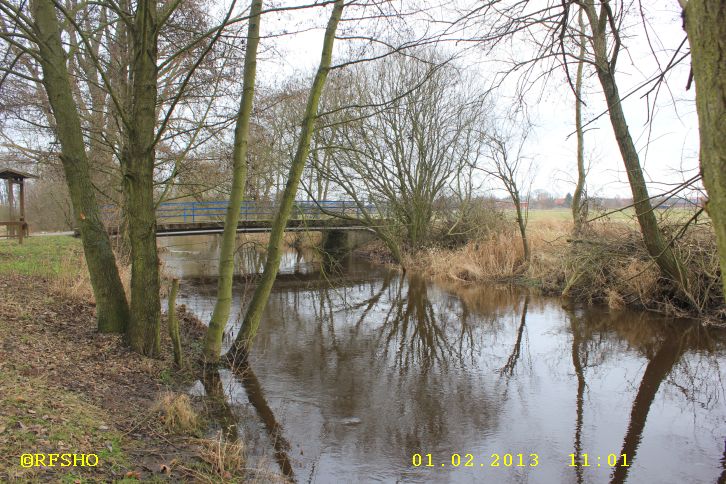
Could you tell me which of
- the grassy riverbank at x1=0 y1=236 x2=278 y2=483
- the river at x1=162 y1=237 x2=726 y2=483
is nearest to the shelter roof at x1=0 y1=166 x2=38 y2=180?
the river at x1=162 y1=237 x2=726 y2=483

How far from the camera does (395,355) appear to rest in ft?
28.3

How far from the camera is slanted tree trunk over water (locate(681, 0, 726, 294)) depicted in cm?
160

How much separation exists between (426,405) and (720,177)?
525cm

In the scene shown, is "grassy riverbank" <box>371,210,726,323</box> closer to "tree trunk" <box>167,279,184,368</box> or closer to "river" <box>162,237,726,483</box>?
"river" <box>162,237,726,483</box>

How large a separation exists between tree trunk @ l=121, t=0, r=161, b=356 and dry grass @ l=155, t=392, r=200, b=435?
1772 millimetres

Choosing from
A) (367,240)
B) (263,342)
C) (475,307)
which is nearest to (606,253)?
(475,307)

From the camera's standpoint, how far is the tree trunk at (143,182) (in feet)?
20.4

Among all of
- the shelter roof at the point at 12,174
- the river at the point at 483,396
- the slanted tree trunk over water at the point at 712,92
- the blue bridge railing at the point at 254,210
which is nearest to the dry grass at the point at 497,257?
the river at the point at 483,396

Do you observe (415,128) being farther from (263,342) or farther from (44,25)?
(44,25)

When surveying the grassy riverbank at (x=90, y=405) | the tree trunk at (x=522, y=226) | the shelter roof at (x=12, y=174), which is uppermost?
the shelter roof at (x=12, y=174)
